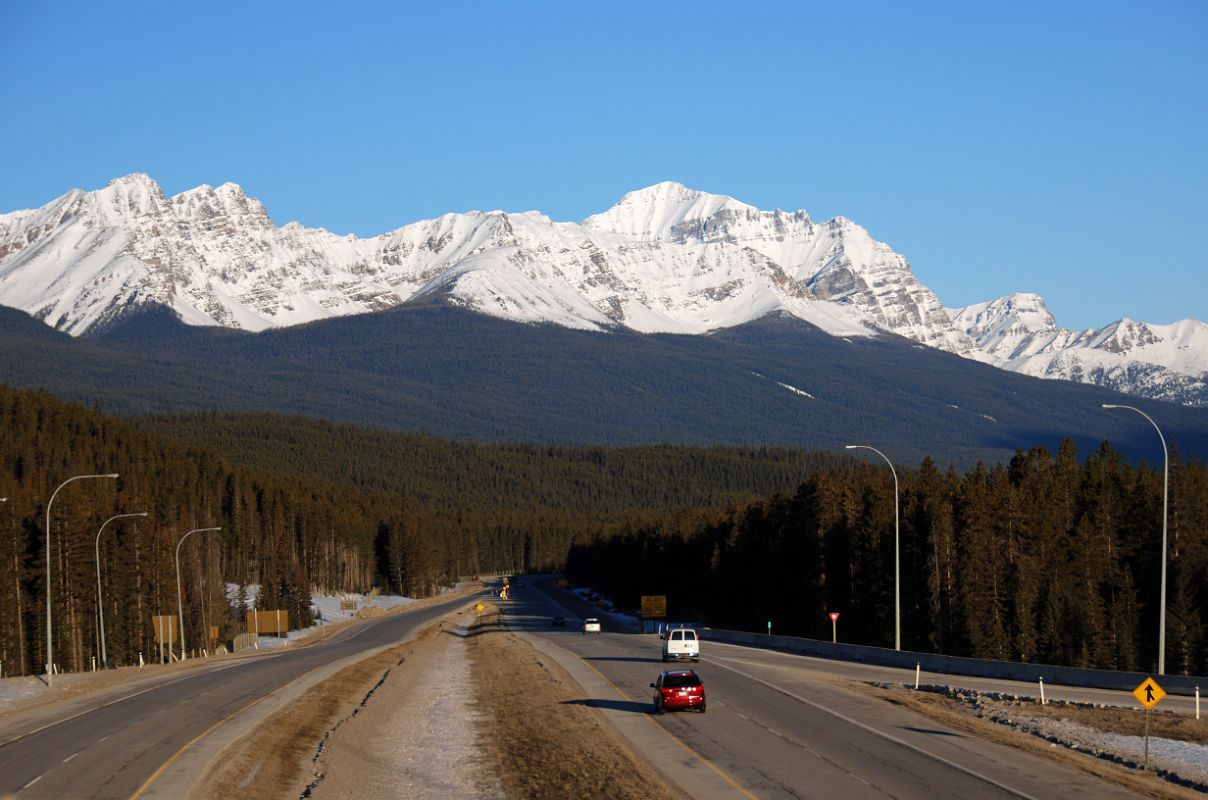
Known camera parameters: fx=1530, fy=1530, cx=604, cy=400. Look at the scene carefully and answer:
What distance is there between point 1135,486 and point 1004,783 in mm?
67183

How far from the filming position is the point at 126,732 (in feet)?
147

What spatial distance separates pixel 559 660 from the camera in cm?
7250

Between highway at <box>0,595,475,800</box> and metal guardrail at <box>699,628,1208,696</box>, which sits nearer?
highway at <box>0,595,475,800</box>

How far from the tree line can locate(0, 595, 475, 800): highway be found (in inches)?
1473

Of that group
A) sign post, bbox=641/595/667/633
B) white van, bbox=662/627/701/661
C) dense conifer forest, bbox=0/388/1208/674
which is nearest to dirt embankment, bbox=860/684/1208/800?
white van, bbox=662/627/701/661

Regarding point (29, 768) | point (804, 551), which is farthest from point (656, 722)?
point (804, 551)

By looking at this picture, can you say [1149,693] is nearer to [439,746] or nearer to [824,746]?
[824,746]

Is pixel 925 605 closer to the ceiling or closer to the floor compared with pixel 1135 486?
closer to the floor

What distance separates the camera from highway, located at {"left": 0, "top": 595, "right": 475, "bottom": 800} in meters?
35.2

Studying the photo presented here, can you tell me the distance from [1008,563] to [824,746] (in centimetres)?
5374

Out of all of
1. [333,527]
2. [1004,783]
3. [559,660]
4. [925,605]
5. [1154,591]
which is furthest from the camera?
[333,527]

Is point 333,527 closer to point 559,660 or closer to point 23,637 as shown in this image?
point 23,637

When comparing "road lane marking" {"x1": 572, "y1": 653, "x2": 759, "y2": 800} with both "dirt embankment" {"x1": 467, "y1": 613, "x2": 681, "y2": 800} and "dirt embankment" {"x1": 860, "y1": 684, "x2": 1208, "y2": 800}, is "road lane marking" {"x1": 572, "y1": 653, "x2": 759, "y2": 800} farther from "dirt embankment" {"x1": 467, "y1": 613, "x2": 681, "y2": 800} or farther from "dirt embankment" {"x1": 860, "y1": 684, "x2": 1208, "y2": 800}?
"dirt embankment" {"x1": 860, "y1": 684, "x2": 1208, "y2": 800}

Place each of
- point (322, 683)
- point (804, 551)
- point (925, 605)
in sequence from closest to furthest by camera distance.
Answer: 1. point (322, 683)
2. point (925, 605)
3. point (804, 551)
